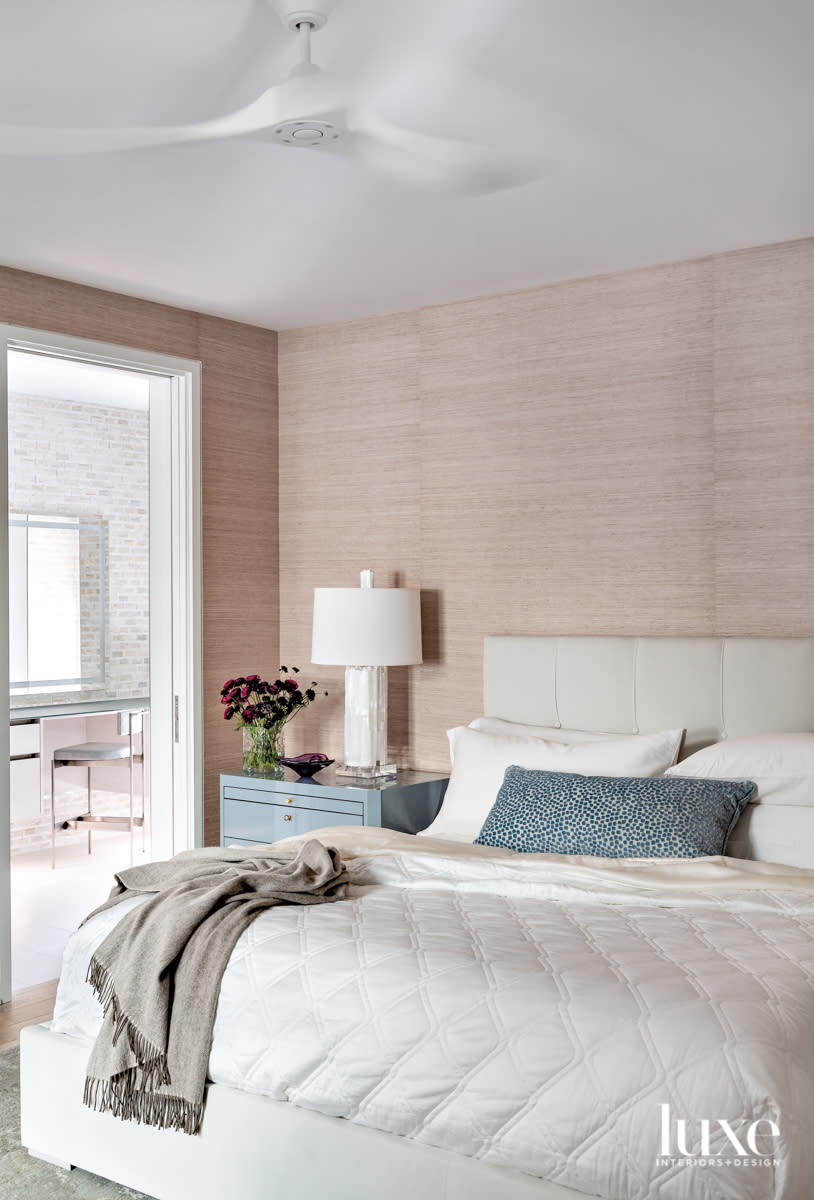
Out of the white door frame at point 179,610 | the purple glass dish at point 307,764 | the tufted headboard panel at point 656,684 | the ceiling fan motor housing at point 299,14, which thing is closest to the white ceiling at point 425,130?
the ceiling fan motor housing at point 299,14

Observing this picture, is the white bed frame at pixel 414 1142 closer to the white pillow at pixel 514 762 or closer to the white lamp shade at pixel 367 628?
the white pillow at pixel 514 762

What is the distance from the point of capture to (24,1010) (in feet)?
12.9

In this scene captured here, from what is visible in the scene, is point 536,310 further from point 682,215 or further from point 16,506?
point 16,506

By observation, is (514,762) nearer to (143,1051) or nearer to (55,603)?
(143,1051)

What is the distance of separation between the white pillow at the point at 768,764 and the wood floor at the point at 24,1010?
2355 mm

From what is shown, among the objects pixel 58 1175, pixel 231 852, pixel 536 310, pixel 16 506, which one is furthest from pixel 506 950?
pixel 16 506

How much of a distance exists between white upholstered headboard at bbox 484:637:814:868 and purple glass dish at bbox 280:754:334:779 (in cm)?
71

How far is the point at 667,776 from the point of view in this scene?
3619mm

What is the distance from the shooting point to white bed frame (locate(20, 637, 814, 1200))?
2240 mm

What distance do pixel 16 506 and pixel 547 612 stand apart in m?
3.72

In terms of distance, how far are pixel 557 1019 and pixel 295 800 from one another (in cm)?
235

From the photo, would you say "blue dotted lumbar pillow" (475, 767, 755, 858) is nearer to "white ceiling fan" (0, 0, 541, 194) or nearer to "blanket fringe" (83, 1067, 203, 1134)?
"blanket fringe" (83, 1067, 203, 1134)

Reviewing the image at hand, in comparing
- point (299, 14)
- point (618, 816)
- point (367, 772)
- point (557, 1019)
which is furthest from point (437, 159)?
point (367, 772)

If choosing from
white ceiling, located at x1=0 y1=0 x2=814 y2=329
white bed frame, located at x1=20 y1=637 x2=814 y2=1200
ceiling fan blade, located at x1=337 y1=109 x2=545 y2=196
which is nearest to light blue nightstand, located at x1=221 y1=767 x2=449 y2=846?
white bed frame, located at x1=20 y1=637 x2=814 y2=1200
